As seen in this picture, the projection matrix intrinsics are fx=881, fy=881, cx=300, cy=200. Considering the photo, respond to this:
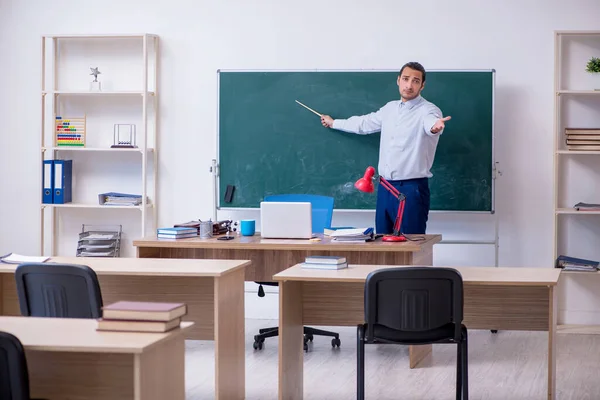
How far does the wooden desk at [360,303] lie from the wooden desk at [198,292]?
27 cm

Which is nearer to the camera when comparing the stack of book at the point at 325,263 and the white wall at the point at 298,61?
the stack of book at the point at 325,263

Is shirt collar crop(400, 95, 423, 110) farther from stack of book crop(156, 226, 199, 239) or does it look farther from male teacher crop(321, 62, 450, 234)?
stack of book crop(156, 226, 199, 239)

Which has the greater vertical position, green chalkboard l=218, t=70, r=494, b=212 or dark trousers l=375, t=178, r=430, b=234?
green chalkboard l=218, t=70, r=494, b=212

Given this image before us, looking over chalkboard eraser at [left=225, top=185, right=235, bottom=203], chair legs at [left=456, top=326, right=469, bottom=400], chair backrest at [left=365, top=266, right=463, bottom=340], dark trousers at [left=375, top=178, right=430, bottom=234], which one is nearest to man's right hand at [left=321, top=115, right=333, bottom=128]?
dark trousers at [left=375, top=178, right=430, bottom=234]

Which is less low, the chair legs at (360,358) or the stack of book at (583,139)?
the stack of book at (583,139)

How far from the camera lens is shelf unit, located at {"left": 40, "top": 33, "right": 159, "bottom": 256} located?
7.12 m

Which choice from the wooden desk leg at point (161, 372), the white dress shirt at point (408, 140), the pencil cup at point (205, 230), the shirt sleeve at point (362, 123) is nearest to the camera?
the wooden desk leg at point (161, 372)

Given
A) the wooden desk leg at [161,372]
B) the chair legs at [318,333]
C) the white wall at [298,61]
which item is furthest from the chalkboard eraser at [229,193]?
the wooden desk leg at [161,372]

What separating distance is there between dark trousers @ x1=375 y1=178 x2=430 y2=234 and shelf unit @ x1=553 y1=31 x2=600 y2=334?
111cm

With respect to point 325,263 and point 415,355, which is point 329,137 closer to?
point 415,355

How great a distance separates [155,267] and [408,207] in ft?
8.12

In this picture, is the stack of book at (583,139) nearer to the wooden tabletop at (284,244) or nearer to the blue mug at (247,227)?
the wooden tabletop at (284,244)

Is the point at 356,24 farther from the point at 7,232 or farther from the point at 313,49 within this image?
the point at 7,232

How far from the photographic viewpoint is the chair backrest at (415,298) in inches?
149
